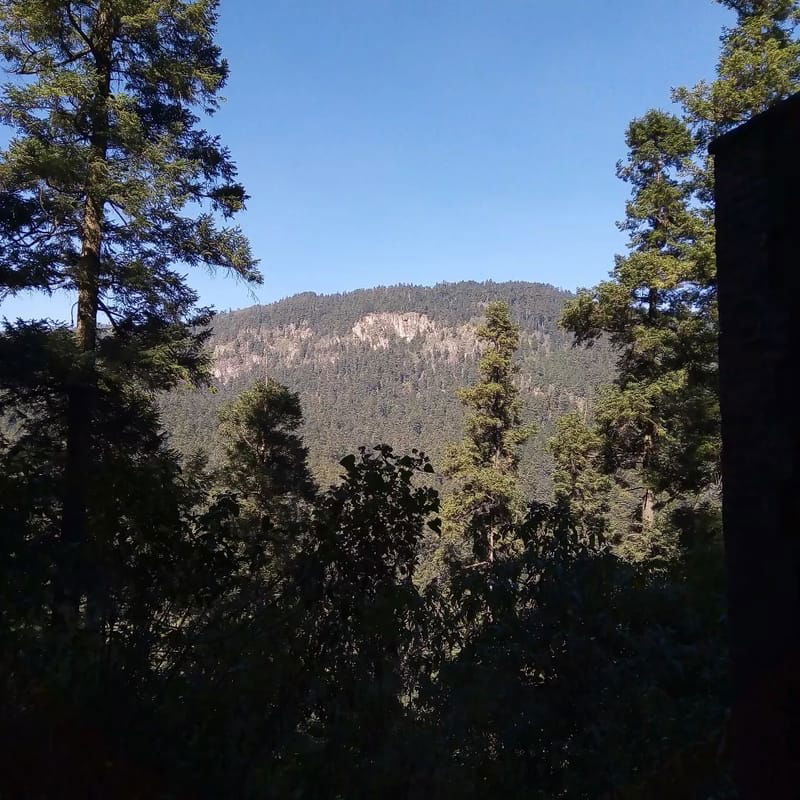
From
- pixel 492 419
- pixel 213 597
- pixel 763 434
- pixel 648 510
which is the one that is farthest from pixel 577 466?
pixel 763 434

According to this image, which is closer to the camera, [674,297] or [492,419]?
[674,297]

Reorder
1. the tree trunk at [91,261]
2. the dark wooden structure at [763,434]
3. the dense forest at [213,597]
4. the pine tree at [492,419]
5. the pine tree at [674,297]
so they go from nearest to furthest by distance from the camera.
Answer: the dark wooden structure at [763,434], the dense forest at [213,597], the tree trunk at [91,261], the pine tree at [674,297], the pine tree at [492,419]

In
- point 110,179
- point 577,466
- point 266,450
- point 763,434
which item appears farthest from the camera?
point 577,466

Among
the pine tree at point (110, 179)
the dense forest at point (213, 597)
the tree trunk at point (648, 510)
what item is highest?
the pine tree at point (110, 179)

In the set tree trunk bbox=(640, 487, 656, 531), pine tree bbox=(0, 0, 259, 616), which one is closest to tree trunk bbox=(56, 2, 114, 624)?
pine tree bbox=(0, 0, 259, 616)

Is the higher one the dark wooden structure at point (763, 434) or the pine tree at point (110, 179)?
the pine tree at point (110, 179)

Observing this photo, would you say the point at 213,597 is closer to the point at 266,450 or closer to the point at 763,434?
the point at 763,434

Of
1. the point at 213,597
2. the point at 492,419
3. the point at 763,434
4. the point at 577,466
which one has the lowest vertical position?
the point at 577,466

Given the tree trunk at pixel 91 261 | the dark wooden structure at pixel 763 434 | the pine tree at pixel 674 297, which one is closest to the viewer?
the dark wooden structure at pixel 763 434

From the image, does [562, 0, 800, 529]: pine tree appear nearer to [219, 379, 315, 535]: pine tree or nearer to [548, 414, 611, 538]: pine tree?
[548, 414, 611, 538]: pine tree

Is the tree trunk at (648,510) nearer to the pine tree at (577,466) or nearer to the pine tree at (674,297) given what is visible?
the pine tree at (674,297)

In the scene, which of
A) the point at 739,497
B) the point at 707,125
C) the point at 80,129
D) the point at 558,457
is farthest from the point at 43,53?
the point at 558,457

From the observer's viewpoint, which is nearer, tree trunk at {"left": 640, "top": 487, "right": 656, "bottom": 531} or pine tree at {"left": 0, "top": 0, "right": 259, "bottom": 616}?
pine tree at {"left": 0, "top": 0, "right": 259, "bottom": 616}

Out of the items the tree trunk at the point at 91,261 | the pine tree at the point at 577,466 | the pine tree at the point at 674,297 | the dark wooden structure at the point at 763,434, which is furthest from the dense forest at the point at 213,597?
the pine tree at the point at 577,466
